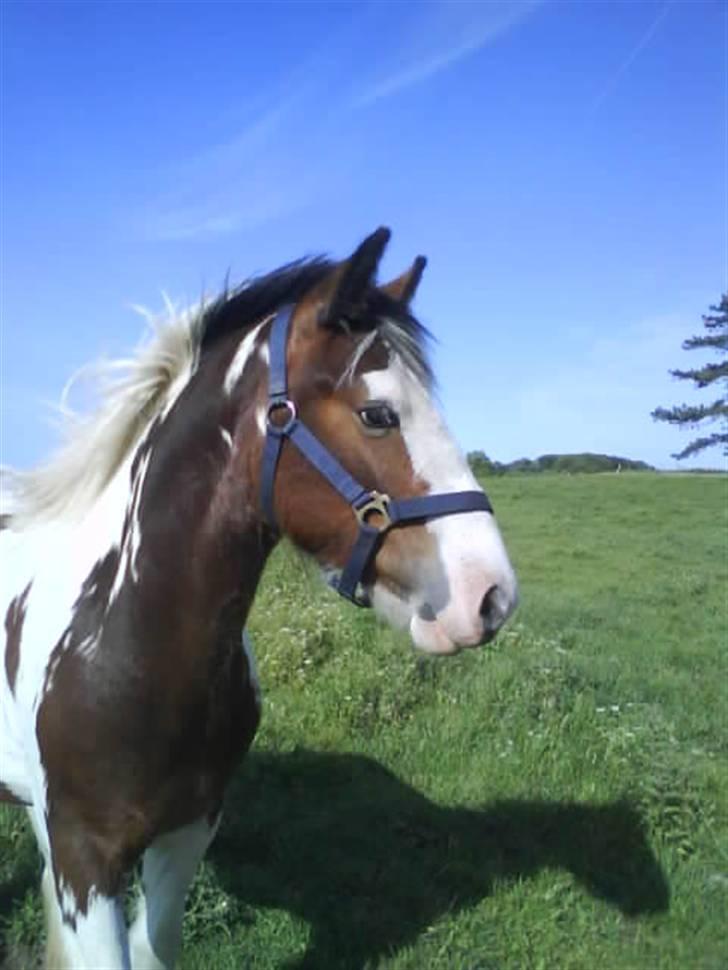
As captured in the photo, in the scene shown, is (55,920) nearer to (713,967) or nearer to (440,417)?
(440,417)

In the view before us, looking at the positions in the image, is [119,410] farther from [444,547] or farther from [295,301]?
[444,547]

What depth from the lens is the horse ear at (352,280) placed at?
2486 millimetres

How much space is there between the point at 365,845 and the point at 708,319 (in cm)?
3868

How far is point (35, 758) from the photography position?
9.55ft

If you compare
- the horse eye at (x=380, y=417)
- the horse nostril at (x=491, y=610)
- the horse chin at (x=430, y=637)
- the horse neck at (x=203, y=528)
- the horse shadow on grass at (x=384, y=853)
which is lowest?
the horse shadow on grass at (x=384, y=853)

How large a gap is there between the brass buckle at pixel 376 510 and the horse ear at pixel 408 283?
0.63 m

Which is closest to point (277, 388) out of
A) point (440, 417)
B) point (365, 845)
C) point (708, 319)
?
point (440, 417)

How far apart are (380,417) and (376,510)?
0.23m

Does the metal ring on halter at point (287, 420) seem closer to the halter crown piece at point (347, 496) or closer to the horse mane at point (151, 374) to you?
the halter crown piece at point (347, 496)

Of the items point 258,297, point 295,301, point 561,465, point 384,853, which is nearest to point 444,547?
point 295,301

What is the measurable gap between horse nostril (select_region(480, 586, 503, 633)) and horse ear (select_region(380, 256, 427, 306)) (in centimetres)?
91

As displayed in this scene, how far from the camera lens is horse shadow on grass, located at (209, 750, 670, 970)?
14.0 feet

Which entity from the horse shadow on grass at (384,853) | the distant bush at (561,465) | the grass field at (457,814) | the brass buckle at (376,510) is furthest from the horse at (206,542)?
the distant bush at (561,465)

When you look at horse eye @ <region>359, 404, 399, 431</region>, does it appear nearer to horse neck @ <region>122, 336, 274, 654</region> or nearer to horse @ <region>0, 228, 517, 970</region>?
horse @ <region>0, 228, 517, 970</region>
